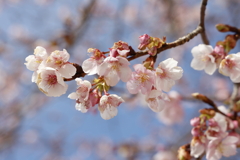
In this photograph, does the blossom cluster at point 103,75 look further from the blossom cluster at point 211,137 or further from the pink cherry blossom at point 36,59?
the blossom cluster at point 211,137

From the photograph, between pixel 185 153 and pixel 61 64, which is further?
pixel 185 153

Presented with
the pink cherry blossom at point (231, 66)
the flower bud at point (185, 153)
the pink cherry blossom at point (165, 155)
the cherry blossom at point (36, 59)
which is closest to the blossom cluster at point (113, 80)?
the cherry blossom at point (36, 59)

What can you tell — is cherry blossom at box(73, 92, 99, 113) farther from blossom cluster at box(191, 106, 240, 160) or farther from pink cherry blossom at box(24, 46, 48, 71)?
blossom cluster at box(191, 106, 240, 160)

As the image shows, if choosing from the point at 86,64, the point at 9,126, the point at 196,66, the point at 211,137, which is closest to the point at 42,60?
the point at 86,64

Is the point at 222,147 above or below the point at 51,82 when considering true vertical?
below

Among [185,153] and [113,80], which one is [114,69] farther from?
[185,153]

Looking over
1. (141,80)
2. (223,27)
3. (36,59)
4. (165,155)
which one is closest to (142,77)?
(141,80)
